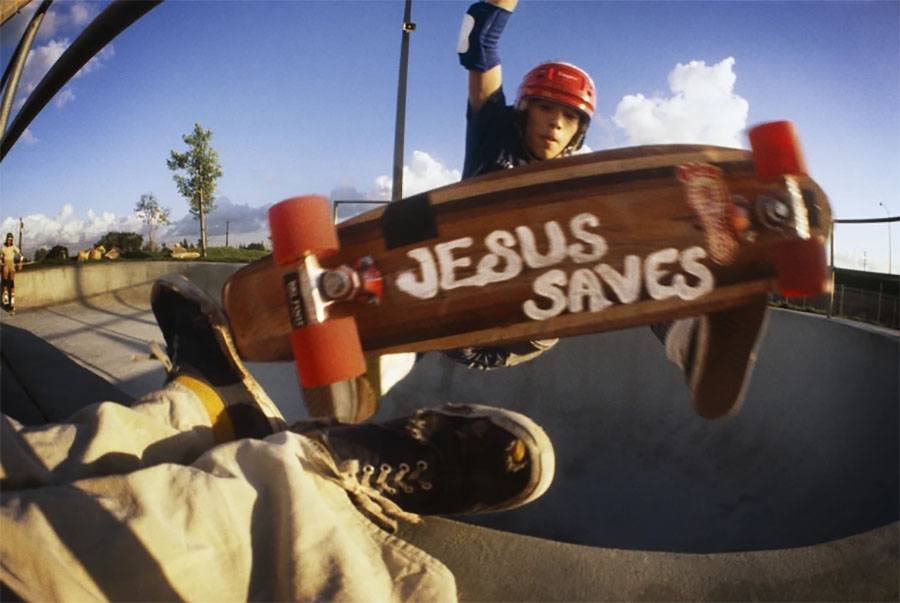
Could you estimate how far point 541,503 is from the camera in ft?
Answer: 11.0

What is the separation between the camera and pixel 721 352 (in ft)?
5.65

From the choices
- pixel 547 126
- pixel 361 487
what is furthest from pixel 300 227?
pixel 547 126

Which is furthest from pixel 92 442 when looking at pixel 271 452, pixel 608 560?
pixel 608 560

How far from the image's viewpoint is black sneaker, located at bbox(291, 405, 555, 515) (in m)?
1.27

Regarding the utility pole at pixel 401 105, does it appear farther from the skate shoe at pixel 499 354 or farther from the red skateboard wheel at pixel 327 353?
the red skateboard wheel at pixel 327 353

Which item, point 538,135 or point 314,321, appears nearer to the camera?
point 314,321

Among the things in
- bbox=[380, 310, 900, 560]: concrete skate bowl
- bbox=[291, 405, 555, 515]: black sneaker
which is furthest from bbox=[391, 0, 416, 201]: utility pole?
bbox=[380, 310, 900, 560]: concrete skate bowl

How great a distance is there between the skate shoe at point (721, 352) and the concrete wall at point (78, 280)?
307 inches

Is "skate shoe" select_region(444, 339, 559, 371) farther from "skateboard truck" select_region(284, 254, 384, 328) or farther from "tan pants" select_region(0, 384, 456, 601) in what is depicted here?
"tan pants" select_region(0, 384, 456, 601)

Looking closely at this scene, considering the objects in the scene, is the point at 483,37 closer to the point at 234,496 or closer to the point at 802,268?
the point at 802,268

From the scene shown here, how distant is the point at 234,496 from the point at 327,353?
0.58 m

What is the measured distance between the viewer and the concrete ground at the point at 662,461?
3.43 ft

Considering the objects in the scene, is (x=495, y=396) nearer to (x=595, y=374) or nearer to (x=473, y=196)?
(x=595, y=374)

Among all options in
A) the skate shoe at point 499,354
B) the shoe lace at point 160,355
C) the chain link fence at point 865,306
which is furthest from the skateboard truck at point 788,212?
the chain link fence at point 865,306
